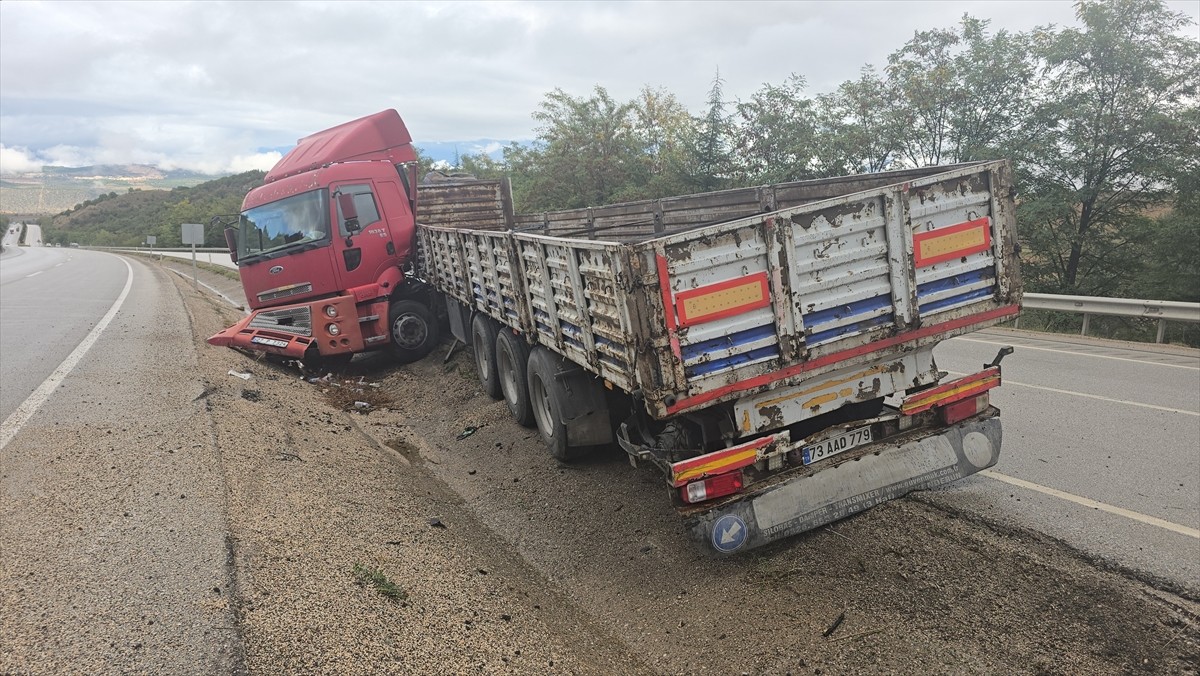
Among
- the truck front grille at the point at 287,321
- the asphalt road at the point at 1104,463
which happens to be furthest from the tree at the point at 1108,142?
the truck front grille at the point at 287,321

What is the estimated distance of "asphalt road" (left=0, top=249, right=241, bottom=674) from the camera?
2.70 meters

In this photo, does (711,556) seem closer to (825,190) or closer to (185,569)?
(185,569)

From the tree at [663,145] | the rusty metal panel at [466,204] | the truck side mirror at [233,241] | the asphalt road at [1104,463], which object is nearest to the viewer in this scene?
the asphalt road at [1104,463]

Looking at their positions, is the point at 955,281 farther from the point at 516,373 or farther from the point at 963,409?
the point at 516,373

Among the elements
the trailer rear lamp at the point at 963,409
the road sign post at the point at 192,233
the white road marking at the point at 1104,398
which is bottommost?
the white road marking at the point at 1104,398

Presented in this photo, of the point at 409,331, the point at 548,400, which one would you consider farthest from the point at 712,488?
the point at 409,331

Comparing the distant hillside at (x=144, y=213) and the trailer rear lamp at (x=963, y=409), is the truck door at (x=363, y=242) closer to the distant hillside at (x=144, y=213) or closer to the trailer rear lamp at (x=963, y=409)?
the trailer rear lamp at (x=963, y=409)

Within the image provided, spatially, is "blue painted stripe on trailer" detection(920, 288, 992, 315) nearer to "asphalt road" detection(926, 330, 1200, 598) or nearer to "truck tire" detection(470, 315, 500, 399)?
"asphalt road" detection(926, 330, 1200, 598)

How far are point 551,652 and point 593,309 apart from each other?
6.30 ft

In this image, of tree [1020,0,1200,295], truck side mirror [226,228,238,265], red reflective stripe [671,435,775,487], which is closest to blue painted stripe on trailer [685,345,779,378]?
red reflective stripe [671,435,775,487]

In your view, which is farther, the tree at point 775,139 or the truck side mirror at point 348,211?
the tree at point 775,139

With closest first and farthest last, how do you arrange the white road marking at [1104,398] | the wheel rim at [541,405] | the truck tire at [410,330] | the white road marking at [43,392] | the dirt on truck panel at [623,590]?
the dirt on truck panel at [623,590] → the white road marking at [43,392] → the wheel rim at [541,405] → the white road marking at [1104,398] → the truck tire at [410,330]

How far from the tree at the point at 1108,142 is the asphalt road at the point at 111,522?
1506cm

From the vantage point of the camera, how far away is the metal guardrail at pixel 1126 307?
998 centimetres
